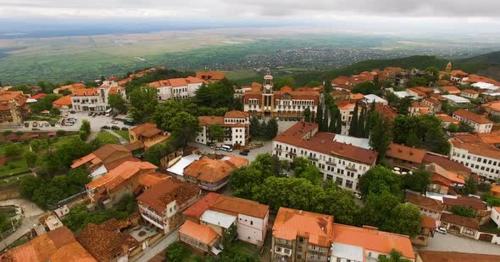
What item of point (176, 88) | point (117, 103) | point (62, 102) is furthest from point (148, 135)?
point (62, 102)

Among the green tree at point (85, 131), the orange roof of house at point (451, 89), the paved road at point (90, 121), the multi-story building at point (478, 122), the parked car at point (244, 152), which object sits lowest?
the parked car at point (244, 152)

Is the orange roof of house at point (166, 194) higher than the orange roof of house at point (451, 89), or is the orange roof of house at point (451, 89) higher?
the orange roof of house at point (451, 89)

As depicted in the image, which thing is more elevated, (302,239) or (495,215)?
(302,239)

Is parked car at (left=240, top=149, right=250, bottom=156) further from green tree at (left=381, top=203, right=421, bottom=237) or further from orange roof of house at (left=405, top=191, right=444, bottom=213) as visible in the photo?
green tree at (left=381, top=203, right=421, bottom=237)

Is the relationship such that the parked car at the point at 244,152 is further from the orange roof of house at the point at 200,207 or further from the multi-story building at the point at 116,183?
the orange roof of house at the point at 200,207

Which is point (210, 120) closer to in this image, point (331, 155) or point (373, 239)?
point (331, 155)

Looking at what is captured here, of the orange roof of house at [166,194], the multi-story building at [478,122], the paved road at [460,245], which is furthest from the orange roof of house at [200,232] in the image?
the multi-story building at [478,122]

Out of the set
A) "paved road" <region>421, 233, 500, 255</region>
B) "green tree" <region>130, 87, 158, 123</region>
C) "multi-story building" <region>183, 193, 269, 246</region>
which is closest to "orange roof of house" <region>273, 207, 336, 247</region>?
"multi-story building" <region>183, 193, 269, 246</region>
